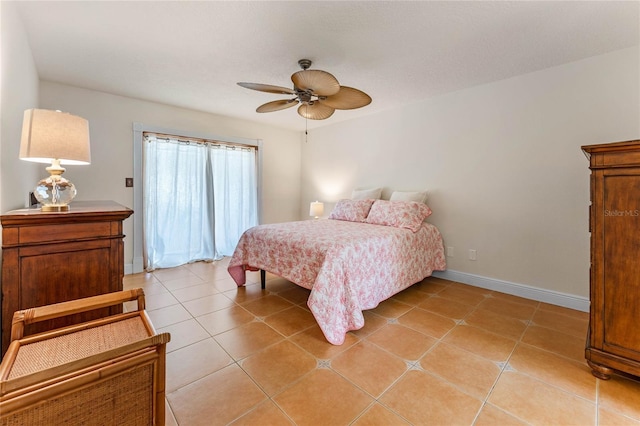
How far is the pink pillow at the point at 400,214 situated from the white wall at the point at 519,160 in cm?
41

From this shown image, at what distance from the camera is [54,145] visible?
133cm

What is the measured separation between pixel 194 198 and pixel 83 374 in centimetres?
359

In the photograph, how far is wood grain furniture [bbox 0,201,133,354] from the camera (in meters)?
1.17

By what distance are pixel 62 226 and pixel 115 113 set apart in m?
2.83

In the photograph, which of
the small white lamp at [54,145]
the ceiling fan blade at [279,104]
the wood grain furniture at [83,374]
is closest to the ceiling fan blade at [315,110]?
the ceiling fan blade at [279,104]

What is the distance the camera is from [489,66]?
2.58 metres

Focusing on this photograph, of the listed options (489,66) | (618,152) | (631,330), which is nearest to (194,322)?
(631,330)

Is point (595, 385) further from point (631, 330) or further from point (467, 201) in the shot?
point (467, 201)

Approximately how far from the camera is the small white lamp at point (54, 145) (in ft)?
4.26

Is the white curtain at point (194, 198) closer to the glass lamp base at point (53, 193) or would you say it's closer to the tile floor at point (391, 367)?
the tile floor at point (391, 367)

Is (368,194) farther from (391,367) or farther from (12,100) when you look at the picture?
(12,100)

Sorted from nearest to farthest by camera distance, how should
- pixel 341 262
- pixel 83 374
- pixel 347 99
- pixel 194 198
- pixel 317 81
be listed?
pixel 83 374, pixel 317 81, pixel 341 262, pixel 347 99, pixel 194 198

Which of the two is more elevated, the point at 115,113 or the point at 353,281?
the point at 115,113

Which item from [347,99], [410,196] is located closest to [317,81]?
[347,99]
